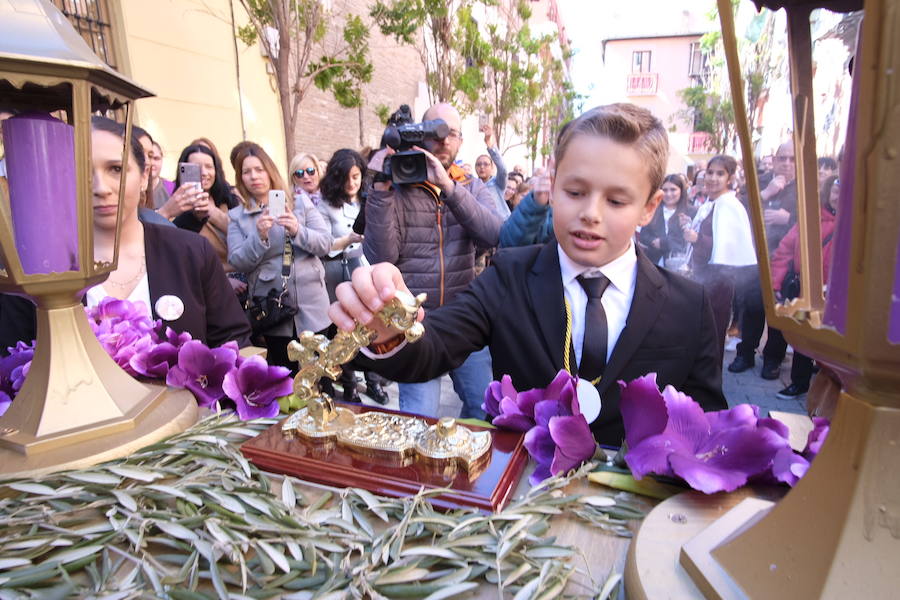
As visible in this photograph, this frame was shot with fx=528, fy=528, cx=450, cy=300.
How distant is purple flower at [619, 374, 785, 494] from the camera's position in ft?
2.59

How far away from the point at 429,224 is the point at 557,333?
1.69m

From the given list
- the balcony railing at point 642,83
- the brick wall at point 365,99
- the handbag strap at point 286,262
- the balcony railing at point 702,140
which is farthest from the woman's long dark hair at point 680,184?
the balcony railing at point 642,83

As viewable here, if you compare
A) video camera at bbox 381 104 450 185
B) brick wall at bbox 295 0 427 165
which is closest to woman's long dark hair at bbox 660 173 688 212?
video camera at bbox 381 104 450 185

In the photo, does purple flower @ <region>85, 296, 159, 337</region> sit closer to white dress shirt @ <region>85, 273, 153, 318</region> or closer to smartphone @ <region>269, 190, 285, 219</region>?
white dress shirt @ <region>85, 273, 153, 318</region>

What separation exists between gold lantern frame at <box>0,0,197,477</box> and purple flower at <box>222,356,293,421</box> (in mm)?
115

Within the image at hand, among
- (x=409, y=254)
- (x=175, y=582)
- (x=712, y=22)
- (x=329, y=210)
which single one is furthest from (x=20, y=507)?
(x=329, y=210)

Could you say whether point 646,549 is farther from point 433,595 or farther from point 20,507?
point 20,507

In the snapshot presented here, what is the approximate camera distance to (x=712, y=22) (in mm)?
655

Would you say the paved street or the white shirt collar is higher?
the white shirt collar

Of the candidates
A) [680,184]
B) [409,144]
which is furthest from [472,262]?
[680,184]

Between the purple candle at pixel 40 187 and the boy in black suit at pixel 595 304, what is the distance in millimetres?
634

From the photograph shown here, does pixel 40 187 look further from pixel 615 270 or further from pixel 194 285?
pixel 615 270

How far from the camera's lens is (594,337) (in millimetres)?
1479

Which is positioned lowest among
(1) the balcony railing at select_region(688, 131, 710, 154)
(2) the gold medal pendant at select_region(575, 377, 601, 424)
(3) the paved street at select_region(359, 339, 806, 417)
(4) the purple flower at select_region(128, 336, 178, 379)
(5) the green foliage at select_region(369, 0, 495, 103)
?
(3) the paved street at select_region(359, 339, 806, 417)
